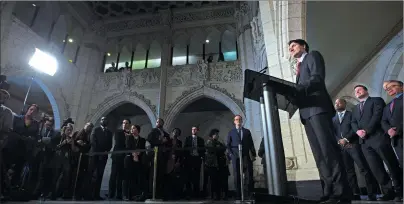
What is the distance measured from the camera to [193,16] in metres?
11.7

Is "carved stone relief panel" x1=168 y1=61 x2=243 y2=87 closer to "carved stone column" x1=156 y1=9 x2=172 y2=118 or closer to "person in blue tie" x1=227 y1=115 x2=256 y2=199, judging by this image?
"carved stone column" x1=156 y1=9 x2=172 y2=118

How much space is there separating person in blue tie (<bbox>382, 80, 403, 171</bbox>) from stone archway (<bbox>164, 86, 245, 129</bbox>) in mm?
6890

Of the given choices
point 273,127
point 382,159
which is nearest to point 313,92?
point 273,127

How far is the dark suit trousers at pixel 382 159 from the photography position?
2734 mm

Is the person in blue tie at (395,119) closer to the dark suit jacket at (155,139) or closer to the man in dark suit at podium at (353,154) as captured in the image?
the man in dark suit at podium at (353,154)

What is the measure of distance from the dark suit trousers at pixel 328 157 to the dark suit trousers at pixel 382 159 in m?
1.34

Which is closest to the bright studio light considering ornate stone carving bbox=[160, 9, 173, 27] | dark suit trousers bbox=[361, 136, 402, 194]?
ornate stone carving bbox=[160, 9, 173, 27]

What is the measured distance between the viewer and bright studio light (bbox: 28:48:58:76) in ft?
27.2

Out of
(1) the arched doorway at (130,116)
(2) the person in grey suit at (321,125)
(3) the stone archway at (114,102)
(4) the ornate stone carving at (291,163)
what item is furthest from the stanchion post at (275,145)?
(1) the arched doorway at (130,116)

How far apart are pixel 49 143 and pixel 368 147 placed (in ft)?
15.2

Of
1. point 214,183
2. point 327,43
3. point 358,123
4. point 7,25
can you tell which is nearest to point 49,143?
point 214,183

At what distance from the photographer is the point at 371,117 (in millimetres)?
2947

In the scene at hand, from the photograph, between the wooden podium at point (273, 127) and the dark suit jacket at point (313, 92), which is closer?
the wooden podium at point (273, 127)

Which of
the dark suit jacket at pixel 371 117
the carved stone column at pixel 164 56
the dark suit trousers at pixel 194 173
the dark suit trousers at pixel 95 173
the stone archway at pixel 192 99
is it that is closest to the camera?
the dark suit jacket at pixel 371 117
